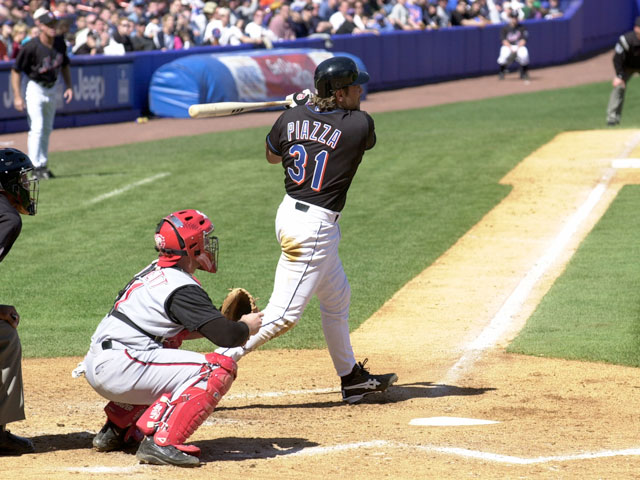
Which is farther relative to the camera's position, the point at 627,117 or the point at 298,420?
the point at 627,117

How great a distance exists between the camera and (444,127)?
65.1 feet

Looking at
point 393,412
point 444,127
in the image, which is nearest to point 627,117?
point 444,127

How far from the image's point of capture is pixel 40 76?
550 inches

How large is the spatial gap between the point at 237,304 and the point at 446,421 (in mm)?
1419

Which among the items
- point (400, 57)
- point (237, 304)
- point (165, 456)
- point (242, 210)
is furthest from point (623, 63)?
point (165, 456)

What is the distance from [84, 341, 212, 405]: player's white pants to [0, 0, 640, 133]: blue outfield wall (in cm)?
1526

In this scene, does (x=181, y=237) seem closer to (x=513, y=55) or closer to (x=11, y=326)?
(x=11, y=326)

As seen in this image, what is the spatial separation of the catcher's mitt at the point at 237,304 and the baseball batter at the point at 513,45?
24921 millimetres

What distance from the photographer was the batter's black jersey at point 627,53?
18.5 m

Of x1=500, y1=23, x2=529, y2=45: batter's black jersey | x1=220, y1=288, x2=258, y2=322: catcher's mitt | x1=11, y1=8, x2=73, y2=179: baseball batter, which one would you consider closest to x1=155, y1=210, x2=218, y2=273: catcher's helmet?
x1=220, y1=288, x2=258, y2=322: catcher's mitt

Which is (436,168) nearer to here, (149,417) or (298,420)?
(298,420)

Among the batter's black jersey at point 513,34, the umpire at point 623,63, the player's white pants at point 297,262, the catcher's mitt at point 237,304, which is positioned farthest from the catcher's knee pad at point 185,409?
the batter's black jersey at point 513,34

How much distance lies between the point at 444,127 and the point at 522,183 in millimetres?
5688

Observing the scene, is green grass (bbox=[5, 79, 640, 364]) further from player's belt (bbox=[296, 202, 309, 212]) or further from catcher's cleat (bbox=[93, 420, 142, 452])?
catcher's cleat (bbox=[93, 420, 142, 452])
